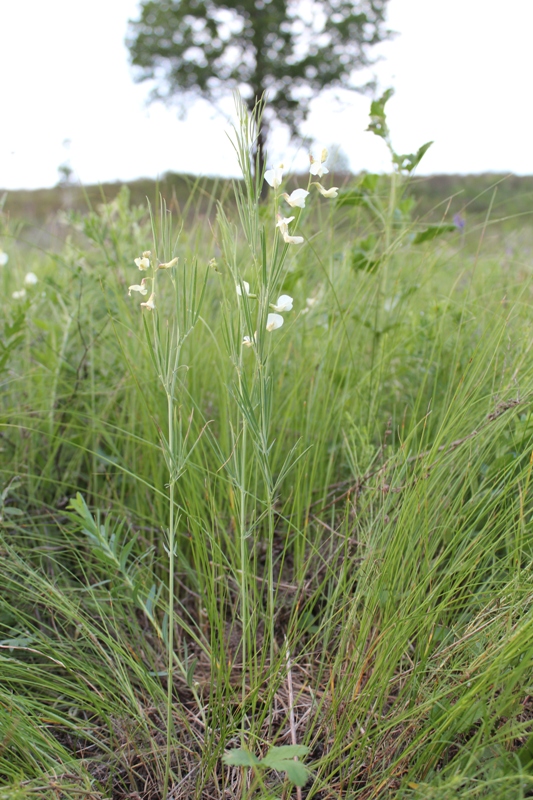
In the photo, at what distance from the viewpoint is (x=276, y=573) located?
53.7 inches

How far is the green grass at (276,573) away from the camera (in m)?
0.85

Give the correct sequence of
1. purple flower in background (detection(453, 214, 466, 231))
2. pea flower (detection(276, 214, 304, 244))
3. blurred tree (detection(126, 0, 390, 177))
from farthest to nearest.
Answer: blurred tree (detection(126, 0, 390, 177)) → purple flower in background (detection(453, 214, 466, 231)) → pea flower (detection(276, 214, 304, 244))

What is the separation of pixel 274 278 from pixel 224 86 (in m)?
26.1

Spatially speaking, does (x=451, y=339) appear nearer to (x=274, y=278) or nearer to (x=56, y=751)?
(x=274, y=278)

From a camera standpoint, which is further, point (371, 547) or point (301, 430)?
point (301, 430)

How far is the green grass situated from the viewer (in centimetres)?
85

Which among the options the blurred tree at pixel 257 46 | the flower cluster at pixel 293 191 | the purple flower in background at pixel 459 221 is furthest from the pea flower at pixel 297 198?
the blurred tree at pixel 257 46

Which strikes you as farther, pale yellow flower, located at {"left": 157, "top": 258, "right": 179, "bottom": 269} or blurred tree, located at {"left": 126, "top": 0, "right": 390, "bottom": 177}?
blurred tree, located at {"left": 126, "top": 0, "right": 390, "bottom": 177}

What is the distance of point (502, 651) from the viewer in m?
0.79

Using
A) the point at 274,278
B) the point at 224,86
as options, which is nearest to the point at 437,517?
the point at 274,278

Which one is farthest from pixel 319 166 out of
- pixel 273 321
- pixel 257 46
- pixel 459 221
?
pixel 257 46

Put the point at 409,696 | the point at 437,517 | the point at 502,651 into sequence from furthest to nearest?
1. the point at 437,517
2. the point at 409,696
3. the point at 502,651

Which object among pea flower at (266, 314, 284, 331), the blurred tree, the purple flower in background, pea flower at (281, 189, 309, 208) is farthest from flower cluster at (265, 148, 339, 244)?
the blurred tree

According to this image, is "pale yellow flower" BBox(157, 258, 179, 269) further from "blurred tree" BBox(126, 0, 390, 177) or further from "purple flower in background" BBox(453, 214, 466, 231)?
"blurred tree" BBox(126, 0, 390, 177)
